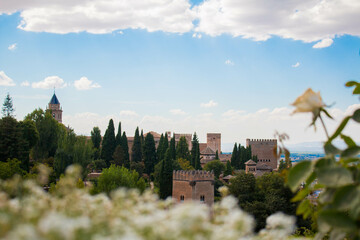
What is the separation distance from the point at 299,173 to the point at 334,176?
206mm

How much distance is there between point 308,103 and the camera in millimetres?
2430

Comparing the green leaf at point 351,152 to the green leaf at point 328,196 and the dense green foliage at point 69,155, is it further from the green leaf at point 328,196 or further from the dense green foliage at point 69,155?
the dense green foliage at point 69,155

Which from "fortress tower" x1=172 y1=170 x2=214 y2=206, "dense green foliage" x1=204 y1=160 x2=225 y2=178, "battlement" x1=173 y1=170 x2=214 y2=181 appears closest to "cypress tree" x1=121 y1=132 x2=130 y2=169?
"dense green foliage" x1=204 y1=160 x2=225 y2=178

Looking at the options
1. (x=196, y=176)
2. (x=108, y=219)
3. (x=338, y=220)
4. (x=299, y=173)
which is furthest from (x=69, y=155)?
(x=338, y=220)

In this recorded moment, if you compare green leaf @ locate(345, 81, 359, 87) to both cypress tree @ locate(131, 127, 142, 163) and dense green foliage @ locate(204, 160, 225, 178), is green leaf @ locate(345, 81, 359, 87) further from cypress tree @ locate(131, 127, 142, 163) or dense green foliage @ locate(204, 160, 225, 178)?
cypress tree @ locate(131, 127, 142, 163)

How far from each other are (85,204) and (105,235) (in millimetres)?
430

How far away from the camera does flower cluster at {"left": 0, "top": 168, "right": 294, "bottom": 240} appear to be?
128 centimetres

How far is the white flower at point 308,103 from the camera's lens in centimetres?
242

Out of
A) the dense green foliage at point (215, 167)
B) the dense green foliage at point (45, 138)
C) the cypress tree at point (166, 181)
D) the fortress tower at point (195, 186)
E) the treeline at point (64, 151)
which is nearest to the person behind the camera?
the fortress tower at point (195, 186)

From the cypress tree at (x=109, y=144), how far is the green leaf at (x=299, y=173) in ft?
138

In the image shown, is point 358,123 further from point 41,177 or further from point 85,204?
point 41,177

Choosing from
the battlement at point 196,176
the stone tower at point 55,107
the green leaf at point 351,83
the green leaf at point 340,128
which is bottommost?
the battlement at point 196,176

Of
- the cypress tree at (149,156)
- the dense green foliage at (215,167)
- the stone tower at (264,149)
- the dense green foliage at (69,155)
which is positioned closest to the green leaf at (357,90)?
the dense green foliage at (69,155)

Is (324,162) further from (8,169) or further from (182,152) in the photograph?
(182,152)
